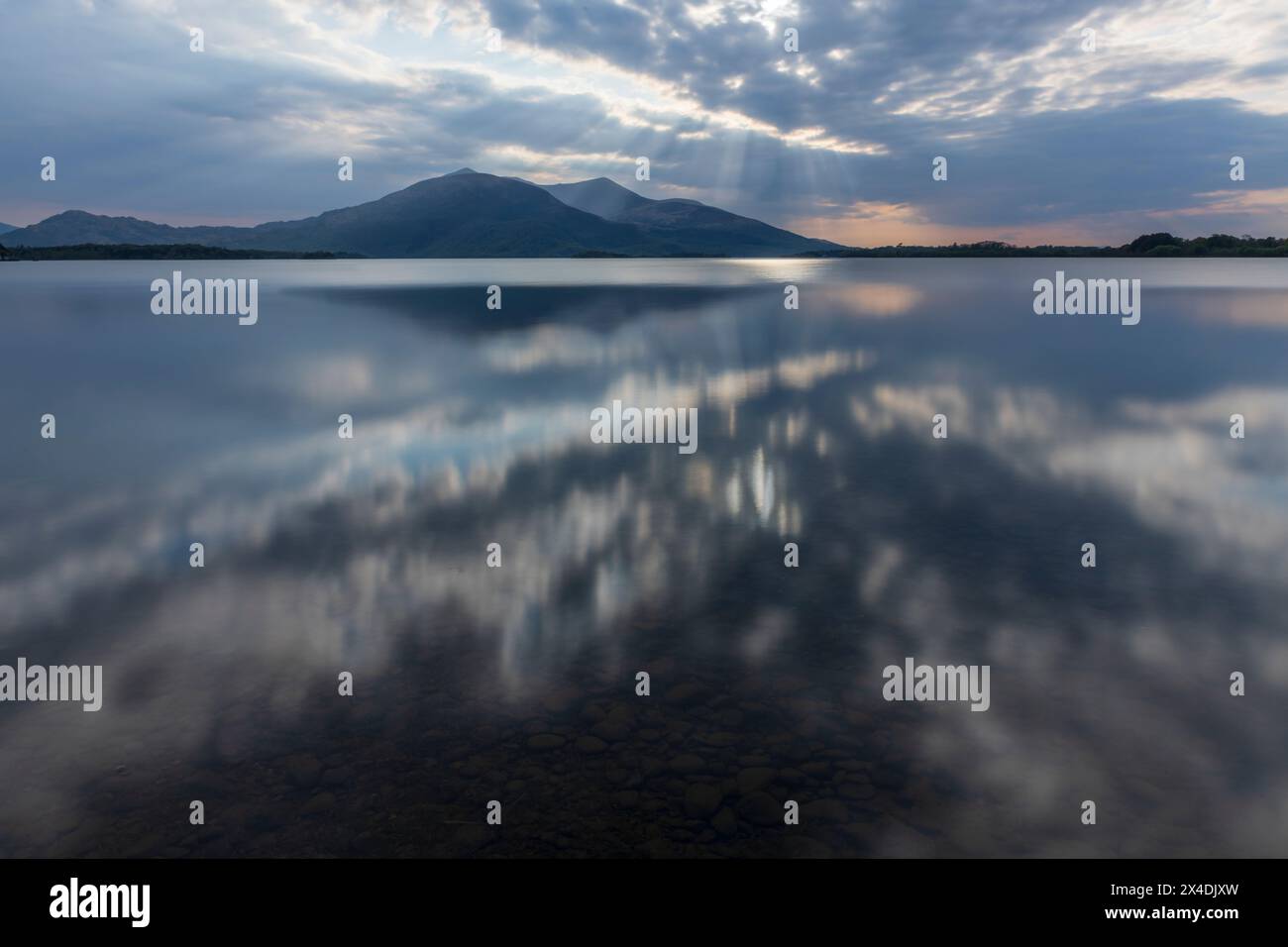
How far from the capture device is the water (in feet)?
28.1

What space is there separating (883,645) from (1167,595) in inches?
233

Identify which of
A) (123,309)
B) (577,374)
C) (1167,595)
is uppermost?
(123,309)

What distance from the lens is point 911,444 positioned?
25.5m

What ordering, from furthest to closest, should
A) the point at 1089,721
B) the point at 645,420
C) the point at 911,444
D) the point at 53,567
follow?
the point at 645,420
the point at 911,444
the point at 53,567
the point at 1089,721

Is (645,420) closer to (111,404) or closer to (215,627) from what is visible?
(215,627)

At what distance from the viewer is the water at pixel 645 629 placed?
8.56 m

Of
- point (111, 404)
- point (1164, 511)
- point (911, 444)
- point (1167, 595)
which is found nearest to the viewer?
point (1167, 595)

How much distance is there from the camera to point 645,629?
12.8 meters

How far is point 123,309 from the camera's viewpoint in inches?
3413
